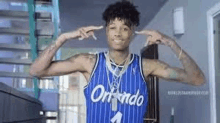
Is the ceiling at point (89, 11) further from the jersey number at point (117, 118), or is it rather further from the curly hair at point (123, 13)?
the jersey number at point (117, 118)

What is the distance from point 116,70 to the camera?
1.56 m

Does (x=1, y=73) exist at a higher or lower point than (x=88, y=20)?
lower

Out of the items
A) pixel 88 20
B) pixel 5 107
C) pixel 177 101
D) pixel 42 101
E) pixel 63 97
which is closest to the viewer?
pixel 5 107

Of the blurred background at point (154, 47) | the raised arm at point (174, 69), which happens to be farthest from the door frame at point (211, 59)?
the raised arm at point (174, 69)

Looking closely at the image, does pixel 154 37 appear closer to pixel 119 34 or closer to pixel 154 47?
pixel 119 34

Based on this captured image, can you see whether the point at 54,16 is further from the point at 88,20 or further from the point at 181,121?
the point at 181,121

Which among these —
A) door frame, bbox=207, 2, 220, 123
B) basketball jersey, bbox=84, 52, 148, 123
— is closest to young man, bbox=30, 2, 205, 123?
basketball jersey, bbox=84, 52, 148, 123

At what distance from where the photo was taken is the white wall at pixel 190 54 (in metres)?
3.00

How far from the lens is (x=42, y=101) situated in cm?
420

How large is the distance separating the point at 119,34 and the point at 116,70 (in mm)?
195

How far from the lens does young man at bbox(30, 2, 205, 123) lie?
1.50 m

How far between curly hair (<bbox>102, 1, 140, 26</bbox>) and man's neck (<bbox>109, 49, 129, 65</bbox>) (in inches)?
5.6

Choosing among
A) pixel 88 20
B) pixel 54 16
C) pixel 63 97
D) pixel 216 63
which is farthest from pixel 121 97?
pixel 63 97

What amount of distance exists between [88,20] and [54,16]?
1.14 meters
